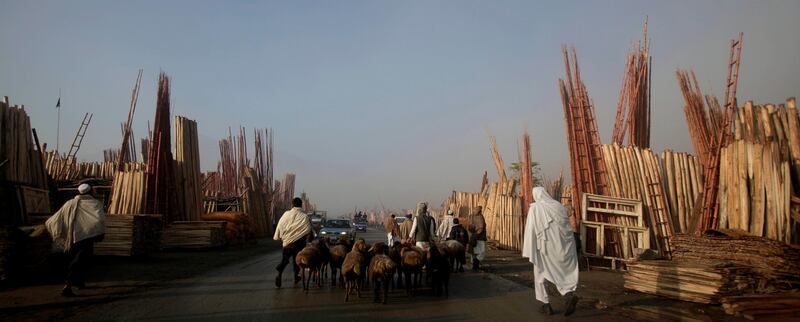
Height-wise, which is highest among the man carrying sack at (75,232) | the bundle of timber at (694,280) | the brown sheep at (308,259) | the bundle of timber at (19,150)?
the bundle of timber at (19,150)

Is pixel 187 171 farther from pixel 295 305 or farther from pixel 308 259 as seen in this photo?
pixel 295 305

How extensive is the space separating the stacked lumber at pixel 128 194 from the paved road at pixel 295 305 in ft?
21.5

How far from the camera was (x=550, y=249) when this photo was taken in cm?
704

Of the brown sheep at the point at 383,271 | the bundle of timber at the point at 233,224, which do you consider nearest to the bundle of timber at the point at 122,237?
the bundle of timber at the point at 233,224

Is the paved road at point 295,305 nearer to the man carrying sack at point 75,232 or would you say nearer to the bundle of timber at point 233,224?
the man carrying sack at point 75,232

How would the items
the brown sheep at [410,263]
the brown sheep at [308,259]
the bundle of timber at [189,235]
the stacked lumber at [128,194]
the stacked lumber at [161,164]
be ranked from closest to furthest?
the brown sheep at [410,263]
the brown sheep at [308,259]
the stacked lumber at [128,194]
the stacked lumber at [161,164]
the bundle of timber at [189,235]

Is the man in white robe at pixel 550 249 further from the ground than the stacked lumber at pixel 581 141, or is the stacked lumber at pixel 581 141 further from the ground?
the stacked lumber at pixel 581 141

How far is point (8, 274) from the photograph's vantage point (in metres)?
8.13

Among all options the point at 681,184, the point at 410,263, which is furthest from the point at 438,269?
the point at 681,184

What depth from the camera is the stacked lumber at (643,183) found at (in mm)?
11539

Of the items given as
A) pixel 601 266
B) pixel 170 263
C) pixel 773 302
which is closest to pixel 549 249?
pixel 773 302

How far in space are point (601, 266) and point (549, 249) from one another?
5.91 metres

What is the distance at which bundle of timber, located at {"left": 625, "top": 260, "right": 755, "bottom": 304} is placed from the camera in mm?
7109

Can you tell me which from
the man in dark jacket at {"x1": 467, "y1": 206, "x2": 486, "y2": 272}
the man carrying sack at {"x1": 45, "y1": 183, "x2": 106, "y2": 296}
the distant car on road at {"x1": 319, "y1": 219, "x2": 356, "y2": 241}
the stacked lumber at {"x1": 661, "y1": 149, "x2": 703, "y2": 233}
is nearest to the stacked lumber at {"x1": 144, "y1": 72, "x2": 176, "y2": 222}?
the distant car on road at {"x1": 319, "y1": 219, "x2": 356, "y2": 241}
